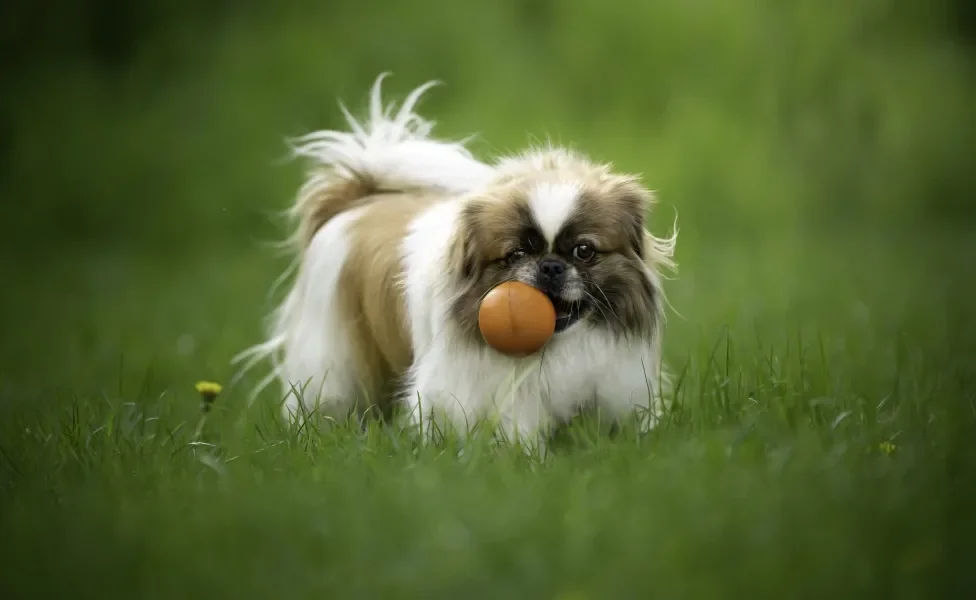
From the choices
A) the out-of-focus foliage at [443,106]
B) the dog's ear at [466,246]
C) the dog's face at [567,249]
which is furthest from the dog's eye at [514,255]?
the out-of-focus foliage at [443,106]

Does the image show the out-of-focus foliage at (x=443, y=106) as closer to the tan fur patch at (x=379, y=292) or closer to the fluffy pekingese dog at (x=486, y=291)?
the tan fur patch at (x=379, y=292)

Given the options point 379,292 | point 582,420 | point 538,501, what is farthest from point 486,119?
point 538,501

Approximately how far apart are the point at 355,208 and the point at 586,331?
4.87ft

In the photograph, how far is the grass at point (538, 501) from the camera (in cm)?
263

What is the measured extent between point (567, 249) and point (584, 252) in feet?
0.22

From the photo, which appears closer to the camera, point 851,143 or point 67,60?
point 851,143

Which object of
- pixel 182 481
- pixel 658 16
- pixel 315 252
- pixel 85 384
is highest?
pixel 658 16

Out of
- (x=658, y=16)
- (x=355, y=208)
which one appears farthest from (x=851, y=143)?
(x=355, y=208)

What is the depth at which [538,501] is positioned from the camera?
3.03 meters

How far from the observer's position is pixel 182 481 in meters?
3.37

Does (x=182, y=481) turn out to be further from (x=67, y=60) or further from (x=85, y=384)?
(x=67, y=60)

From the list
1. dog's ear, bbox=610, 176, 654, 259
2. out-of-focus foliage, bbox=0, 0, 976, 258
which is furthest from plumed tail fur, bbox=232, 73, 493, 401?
out-of-focus foliage, bbox=0, 0, 976, 258

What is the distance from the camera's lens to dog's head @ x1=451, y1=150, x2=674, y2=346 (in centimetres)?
366

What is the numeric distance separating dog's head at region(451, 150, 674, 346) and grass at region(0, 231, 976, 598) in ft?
1.37
